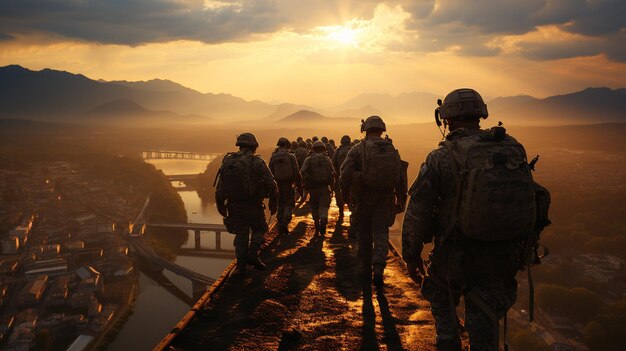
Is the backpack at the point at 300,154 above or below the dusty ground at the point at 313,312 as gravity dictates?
above

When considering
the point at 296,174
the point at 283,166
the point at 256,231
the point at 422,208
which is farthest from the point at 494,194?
the point at 283,166

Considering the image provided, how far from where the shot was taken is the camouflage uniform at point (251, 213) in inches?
364

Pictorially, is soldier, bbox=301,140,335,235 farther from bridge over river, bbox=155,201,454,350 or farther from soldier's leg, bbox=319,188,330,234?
bridge over river, bbox=155,201,454,350

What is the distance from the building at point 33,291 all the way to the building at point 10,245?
21925mm

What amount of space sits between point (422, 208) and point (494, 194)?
2.49 feet

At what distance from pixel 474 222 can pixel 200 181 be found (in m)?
146

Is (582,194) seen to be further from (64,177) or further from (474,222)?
(64,177)

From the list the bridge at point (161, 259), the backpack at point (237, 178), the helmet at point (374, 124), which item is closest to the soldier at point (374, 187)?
the helmet at point (374, 124)

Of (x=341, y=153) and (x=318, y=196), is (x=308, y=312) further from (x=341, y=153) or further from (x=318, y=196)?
(x=341, y=153)

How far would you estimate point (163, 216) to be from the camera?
322 ft

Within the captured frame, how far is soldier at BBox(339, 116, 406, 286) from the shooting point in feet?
28.0

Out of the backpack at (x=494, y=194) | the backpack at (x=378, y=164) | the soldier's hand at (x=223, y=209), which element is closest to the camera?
the backpack at (x=494, y=194)

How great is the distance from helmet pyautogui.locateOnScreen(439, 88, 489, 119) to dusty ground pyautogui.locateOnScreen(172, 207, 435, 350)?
11.4ft

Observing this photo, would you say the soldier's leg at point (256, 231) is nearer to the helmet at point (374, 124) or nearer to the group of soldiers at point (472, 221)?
the helmet at point (374, 124)
